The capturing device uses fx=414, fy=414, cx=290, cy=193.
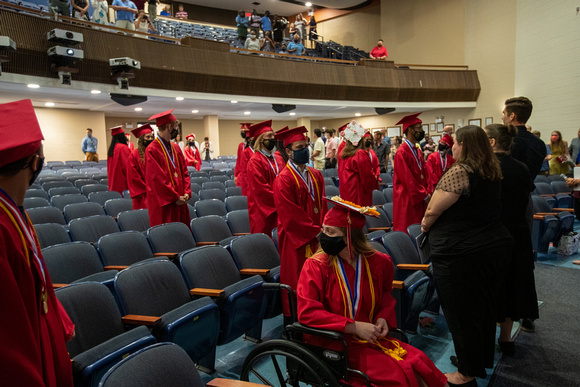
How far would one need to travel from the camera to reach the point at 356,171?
5836 mm

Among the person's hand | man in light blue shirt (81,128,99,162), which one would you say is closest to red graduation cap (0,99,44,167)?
the person's hand

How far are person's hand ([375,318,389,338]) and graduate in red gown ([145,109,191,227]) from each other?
3.12 meters

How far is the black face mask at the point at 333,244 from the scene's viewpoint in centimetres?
225

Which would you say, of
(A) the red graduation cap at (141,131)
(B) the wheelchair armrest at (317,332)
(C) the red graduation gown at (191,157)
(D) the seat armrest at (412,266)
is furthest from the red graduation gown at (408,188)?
(C) the red graduation gown at (191,157)

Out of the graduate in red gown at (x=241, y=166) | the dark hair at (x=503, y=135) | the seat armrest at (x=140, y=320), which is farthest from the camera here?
the graduate in red gown at (x=241, y=166)

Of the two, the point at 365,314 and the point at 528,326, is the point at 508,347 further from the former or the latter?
the point at 365,314

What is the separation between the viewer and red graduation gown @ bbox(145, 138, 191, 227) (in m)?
4.68

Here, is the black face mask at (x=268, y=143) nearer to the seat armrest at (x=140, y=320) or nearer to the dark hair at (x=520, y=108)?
the dark hair at (x=520, y=108)

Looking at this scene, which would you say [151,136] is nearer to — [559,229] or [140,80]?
[559,229]

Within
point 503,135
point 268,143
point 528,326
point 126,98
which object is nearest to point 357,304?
point 503,135

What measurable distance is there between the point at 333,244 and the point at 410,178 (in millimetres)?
3139

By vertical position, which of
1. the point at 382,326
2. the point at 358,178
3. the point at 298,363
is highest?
the point at 358,178

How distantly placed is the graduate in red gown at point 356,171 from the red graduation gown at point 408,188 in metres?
0.57

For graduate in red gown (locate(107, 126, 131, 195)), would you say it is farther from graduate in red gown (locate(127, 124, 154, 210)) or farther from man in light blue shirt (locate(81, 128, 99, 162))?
man in light blue shirt (locate(81, 128, 99, 162))
